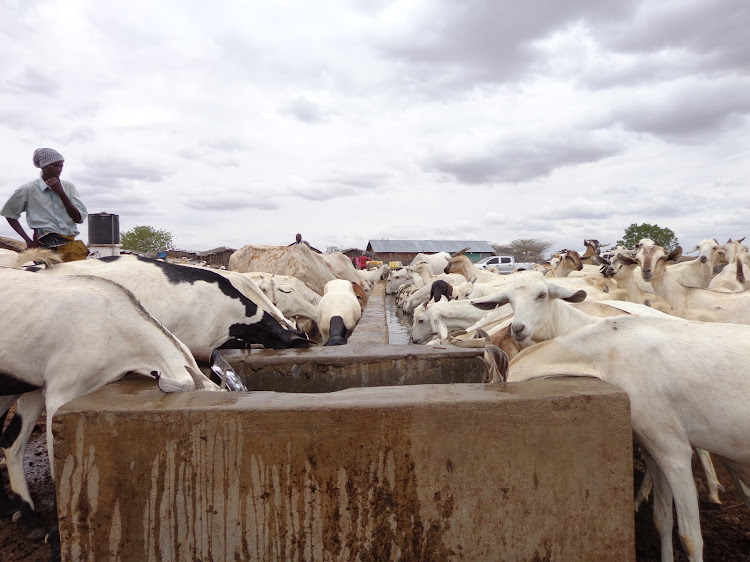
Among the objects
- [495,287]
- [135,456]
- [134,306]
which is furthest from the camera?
[495,287]

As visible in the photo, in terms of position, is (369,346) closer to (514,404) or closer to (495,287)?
(514,404)

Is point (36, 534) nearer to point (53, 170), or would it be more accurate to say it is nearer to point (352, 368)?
point (352, 368)

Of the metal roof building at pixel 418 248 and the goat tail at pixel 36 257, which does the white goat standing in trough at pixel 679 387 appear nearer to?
the goat tail at pixel 36 257

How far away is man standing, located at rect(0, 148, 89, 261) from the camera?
4737mm

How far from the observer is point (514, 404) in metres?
2.26

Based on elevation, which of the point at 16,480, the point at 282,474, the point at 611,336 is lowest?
the point at 16,480

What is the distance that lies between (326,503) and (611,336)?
72.0 inches

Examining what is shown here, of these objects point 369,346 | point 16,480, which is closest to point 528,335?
point 369,346

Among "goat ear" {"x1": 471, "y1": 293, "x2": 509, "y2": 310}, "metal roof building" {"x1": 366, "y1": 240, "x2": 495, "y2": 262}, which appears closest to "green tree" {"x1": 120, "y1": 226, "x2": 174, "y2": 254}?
"metal roof building" {"x1": 366, "y1": 240, "x2": 495, "y2": 262}

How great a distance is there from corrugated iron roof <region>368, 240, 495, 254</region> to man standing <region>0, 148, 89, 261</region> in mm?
49788

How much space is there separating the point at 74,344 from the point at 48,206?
2.84 m

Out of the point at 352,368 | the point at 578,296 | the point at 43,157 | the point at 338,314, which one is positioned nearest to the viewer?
the point at 578,296

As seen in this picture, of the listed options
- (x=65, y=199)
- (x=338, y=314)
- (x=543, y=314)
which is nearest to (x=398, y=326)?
(x=338, y=314)

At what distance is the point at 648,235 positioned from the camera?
36938 millimetres
